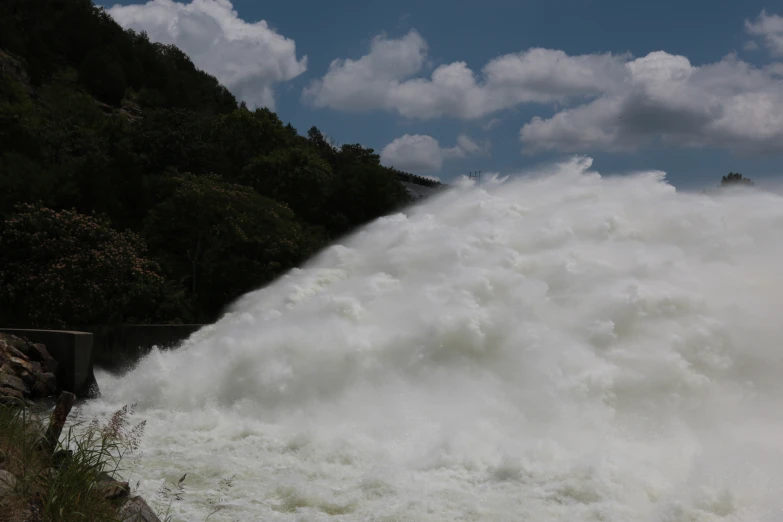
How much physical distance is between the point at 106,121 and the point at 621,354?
31794 mm

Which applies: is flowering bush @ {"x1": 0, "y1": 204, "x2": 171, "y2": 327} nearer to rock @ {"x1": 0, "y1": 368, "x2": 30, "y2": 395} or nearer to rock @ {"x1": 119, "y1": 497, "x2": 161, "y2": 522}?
rock @ {"x1": 0, "y1": 368, "x2": 30, "y2": 395}

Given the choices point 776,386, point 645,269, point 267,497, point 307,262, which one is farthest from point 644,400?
point 307,262

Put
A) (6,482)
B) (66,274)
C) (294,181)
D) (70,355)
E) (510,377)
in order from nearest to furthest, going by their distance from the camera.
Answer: (6,482) < (510,377) < (70,355) < (66,274) < (294,181)

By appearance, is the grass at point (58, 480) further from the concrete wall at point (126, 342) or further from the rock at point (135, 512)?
the concrete wall at point (126, 342)

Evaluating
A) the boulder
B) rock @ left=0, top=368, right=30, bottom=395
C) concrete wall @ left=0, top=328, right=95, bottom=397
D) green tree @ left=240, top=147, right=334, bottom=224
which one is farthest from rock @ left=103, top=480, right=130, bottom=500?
green tree @ left=240, top=147, right=334, bottom=224

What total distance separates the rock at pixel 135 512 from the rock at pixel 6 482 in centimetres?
78

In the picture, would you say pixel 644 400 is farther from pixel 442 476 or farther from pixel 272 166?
pixel 272 166

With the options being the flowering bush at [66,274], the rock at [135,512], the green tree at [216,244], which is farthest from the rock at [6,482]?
the green tree at [216,244]

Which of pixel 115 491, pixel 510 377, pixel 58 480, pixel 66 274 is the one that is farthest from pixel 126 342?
pixel 58 480

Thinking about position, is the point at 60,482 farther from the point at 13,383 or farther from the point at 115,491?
the point at 13,383

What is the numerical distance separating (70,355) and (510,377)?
8848 millimetres

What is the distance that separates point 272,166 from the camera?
105ft

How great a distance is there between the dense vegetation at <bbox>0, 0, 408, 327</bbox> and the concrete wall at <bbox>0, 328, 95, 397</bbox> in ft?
10.6

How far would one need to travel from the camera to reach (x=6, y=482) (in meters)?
5.32
